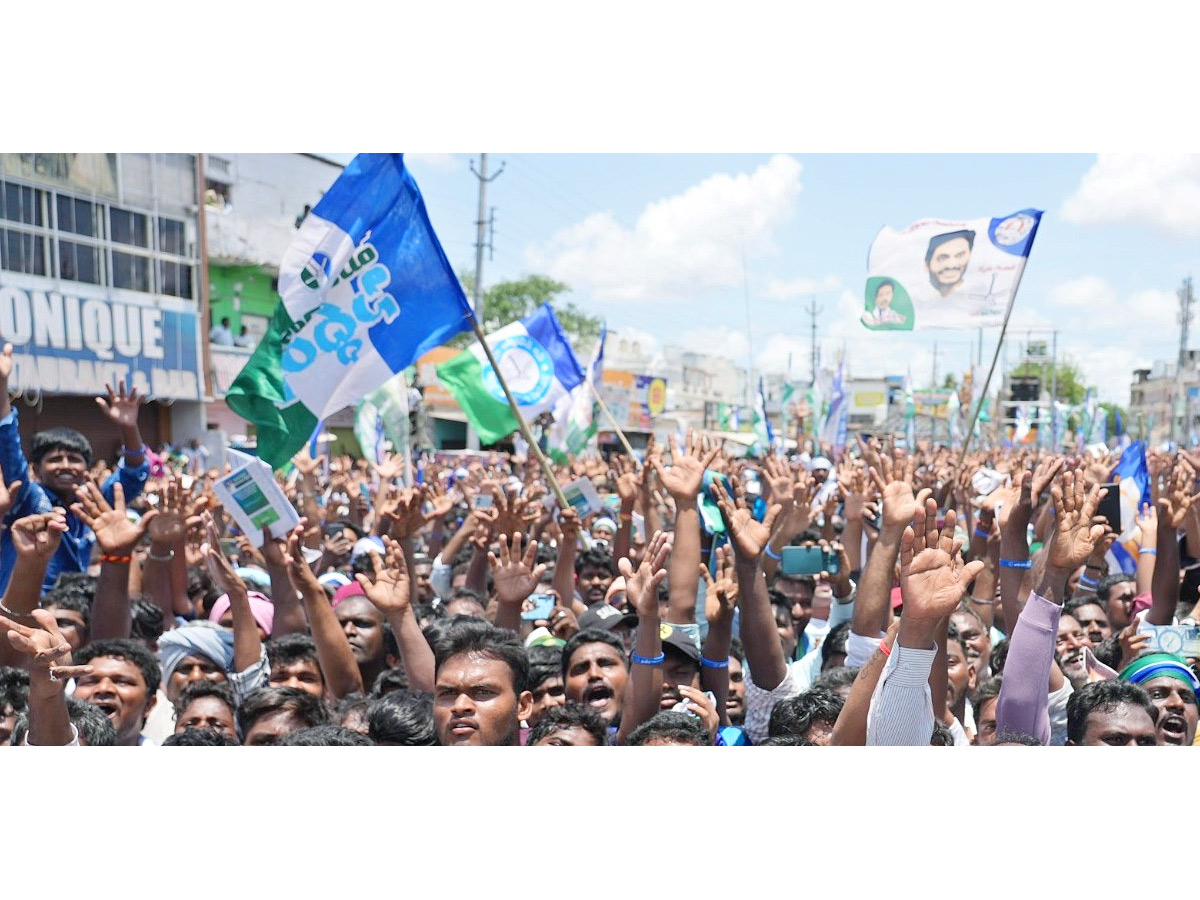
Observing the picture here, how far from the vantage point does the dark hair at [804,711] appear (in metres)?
3.24

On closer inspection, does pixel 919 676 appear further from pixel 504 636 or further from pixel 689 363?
pixel 689 363

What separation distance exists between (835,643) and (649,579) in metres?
1.48

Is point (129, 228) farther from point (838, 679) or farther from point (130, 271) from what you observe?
point (838, 679)

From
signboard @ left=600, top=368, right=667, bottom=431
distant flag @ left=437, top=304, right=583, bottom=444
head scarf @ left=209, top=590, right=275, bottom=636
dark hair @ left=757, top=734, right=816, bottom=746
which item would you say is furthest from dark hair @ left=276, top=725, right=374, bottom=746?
signboard @ left=600, top=368, right=667, bottom=431

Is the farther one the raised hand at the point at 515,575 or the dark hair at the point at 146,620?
the dark hair at the point at 146,620

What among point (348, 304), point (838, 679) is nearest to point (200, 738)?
point (838, 679)

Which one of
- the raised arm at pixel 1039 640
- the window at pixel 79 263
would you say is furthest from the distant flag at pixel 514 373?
the window at pixel 79 263

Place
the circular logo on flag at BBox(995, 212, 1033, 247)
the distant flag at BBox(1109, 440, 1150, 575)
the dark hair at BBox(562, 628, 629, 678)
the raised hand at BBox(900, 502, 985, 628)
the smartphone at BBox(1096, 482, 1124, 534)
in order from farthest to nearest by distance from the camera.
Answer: the circular logo on flag at BBox(995, 212, 1033, 247)
the distant flag at BBox(1109, 440, 1150, 575)
the smartphone at BBox(1096, 482, 1124, 534)
the dark hair at BBox(562, 628, 629, 678)
the raised hand at BBox(900, 502, 985, 628)

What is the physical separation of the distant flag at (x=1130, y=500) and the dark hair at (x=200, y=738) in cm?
449

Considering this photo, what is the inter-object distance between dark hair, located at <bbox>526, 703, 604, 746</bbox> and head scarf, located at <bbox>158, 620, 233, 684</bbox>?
5.44 feet

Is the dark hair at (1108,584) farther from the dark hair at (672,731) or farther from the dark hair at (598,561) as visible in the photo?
the dark hair at (672,731)

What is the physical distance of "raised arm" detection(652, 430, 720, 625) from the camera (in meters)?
3.64

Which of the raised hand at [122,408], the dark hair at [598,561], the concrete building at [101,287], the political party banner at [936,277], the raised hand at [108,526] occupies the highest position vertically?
the concrete building at [101,287]

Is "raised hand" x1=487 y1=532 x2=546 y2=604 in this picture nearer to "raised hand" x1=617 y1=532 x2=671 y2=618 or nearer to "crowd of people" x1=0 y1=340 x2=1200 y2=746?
"crowd of people" x1=0 y1=340 x2=1200 y2=746
